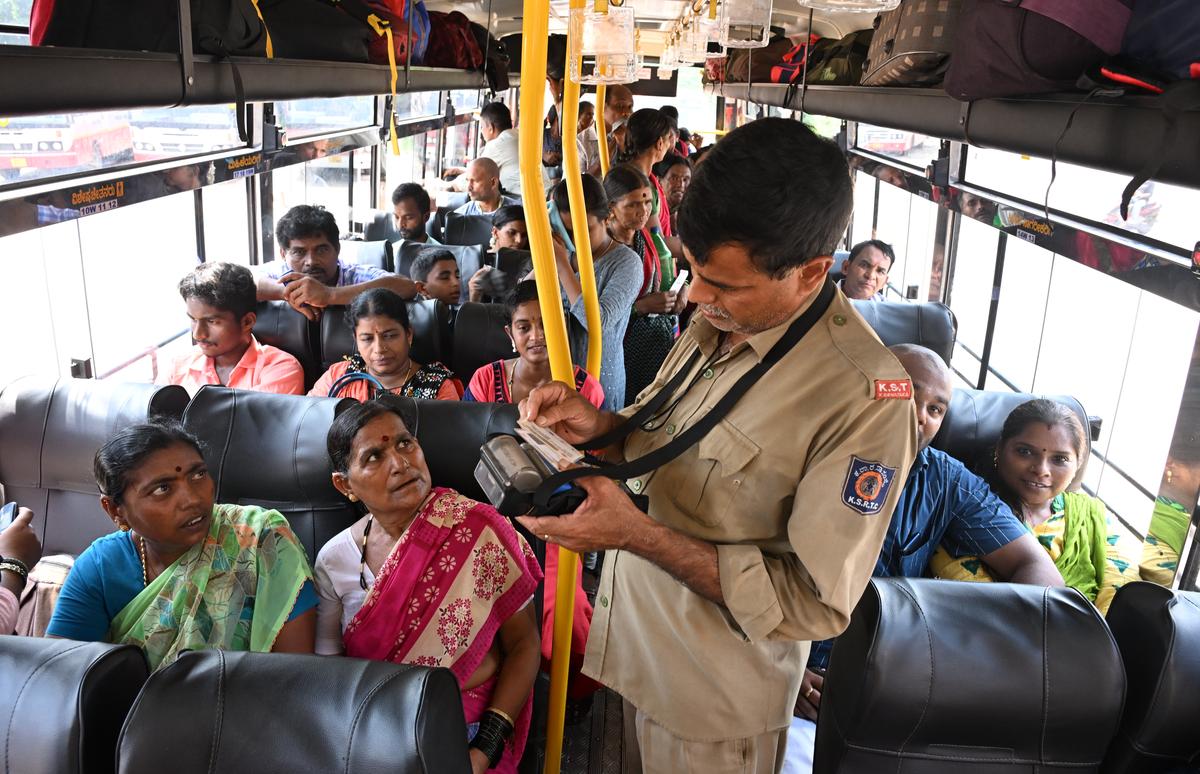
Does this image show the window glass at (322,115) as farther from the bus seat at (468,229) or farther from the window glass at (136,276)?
the bus seat at (468,229)

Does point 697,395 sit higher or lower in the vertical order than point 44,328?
higher

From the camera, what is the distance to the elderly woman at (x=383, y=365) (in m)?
3.43

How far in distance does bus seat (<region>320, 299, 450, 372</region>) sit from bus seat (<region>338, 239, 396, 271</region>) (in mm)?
1548

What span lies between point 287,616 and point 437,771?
3.06 feet

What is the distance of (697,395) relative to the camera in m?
1.58

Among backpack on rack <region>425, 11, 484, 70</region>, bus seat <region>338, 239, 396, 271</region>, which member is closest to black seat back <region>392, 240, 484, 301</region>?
bus seat <region>338, 239, 396, 271</region>

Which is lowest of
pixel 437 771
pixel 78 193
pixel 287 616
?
pixel 287 616

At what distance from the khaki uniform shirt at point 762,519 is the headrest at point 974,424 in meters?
2.13

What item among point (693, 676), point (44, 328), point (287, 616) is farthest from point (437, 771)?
point (44, 328)

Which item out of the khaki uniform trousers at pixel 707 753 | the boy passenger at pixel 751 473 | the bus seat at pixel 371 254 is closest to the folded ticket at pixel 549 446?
the boy passenger at pixel 751 473

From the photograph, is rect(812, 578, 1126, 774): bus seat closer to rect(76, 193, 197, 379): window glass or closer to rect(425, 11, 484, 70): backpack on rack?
rect(76, 193, 197, 379): window glass

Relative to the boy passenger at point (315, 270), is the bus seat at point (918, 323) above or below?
below

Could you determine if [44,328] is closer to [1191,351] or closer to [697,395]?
[697,395]

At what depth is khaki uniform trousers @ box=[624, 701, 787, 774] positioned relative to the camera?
5.25 feet
